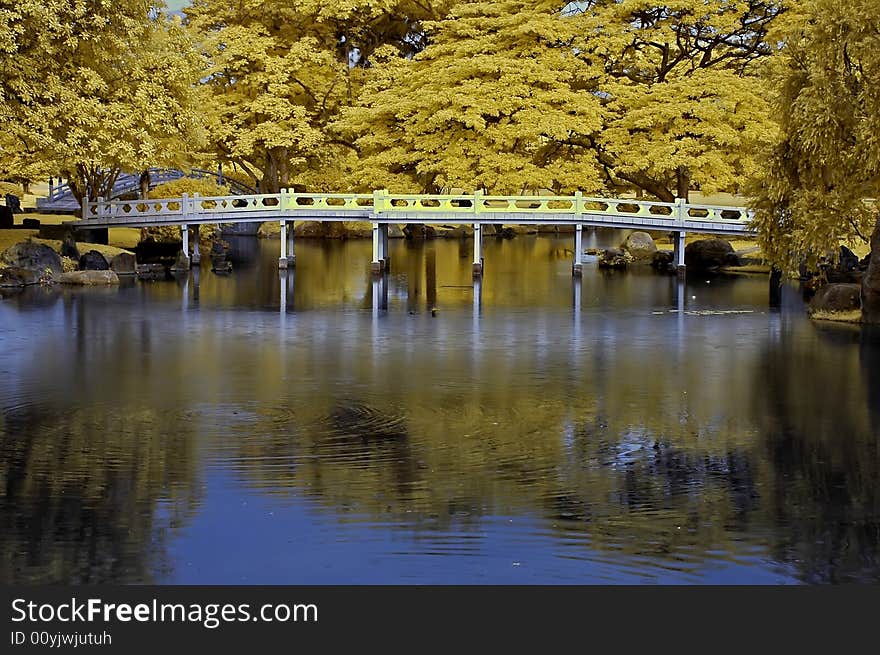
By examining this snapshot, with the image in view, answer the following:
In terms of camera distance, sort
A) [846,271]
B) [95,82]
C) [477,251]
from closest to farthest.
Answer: [846,271]
[95,82]
[477,251]

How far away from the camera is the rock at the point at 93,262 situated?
119 feet

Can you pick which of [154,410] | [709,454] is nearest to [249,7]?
[154,410]

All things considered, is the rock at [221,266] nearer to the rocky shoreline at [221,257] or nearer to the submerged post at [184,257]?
the rocky shoreline at [221,257]

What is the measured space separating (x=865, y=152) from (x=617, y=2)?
2234cm

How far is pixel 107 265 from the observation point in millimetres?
36969

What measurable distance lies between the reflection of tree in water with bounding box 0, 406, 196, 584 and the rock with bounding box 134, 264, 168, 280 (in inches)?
825

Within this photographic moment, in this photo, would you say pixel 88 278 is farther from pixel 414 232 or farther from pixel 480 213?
pixel 414 232

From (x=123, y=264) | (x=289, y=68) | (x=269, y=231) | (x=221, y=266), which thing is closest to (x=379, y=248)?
(x=221, y=266)

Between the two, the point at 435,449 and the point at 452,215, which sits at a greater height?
the point at 452,215

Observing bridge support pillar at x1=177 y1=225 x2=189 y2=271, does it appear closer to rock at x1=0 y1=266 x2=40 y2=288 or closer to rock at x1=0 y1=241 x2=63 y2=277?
rock at x1=0 y1=241 x2=63 y2=277

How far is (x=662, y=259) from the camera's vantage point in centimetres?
4459

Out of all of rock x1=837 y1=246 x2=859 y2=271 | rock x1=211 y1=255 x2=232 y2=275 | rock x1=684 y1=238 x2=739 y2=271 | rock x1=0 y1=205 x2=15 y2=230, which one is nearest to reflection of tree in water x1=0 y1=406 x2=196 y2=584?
rock x1=837 y1=246 x2=859 y2=271

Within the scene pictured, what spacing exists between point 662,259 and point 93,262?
63.1ft

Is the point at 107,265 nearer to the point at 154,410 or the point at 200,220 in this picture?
the point at 200,220
